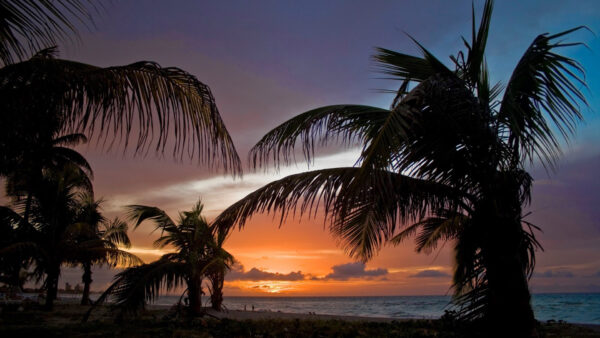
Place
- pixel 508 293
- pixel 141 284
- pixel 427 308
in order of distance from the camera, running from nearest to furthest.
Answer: pixel 508 293
pixel 141 284
pixel 427 308

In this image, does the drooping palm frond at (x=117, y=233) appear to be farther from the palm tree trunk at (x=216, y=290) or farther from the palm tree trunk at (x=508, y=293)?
the palm tree trunk at (x=508, y=293)

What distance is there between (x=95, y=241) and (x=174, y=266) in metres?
7.55

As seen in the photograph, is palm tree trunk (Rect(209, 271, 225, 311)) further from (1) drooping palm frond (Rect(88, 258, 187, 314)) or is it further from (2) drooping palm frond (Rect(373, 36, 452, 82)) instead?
(2) drooping palm frond (Rect(373, 36, 452, 82))

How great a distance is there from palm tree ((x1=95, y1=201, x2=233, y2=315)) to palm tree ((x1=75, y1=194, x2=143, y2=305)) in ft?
14.4

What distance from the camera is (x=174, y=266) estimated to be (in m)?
9.15

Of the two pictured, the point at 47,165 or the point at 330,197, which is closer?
the point at 330,197

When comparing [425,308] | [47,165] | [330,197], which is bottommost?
[425,308]

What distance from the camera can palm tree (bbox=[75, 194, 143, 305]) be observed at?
14.7 m

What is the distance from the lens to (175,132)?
277 centimetres

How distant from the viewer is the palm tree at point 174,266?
26.2 ft

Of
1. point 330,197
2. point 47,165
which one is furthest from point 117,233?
point 330,197

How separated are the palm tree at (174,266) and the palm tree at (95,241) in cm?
439

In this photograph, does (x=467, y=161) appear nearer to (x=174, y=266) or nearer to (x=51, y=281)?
(x=174, y=266)

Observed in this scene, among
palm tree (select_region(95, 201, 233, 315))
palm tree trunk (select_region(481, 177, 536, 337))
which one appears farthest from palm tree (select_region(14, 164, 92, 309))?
palm tree trunk (select_region(481, 177, 536, 337))
